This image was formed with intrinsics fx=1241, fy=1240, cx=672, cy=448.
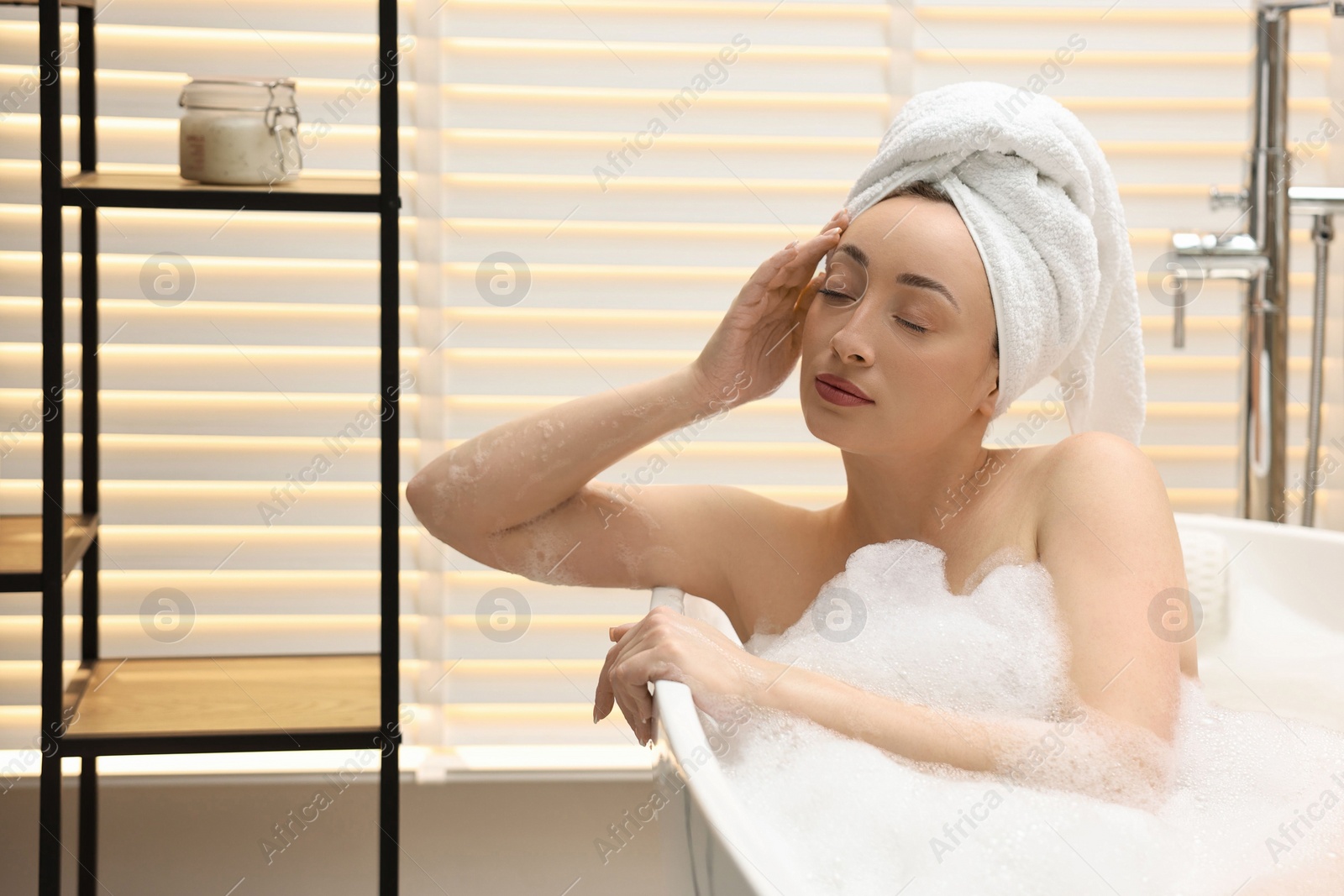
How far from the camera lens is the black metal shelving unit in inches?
61.1

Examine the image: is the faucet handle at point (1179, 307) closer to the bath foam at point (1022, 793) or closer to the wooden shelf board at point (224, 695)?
the bath foam at point (1022, 793)

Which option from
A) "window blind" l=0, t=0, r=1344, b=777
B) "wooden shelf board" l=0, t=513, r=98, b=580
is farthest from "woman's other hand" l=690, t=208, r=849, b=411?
"wooden shelf board" l=0, t=513, r=98, b=580

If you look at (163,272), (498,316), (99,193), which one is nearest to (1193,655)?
(498,316)

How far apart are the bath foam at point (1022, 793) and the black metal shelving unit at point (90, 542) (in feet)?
2.13

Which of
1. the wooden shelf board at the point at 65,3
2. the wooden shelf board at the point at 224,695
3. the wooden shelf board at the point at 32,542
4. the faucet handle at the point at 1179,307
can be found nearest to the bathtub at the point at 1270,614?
the faucet handle at the point at 1179,307

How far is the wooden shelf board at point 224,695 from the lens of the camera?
1.66m

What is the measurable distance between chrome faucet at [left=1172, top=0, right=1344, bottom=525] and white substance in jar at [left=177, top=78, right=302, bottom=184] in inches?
52.6

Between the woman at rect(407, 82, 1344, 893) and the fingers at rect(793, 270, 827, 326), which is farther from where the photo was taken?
the fingers at rect(793, 270, 827, 326)

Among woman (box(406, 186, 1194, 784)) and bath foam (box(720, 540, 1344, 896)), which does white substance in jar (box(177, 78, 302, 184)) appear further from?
bath foam (box(720, 540, 1344, 896))

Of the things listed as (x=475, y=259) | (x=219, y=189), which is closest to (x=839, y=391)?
(x=219, y=189)

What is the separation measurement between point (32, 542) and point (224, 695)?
344 millimetres

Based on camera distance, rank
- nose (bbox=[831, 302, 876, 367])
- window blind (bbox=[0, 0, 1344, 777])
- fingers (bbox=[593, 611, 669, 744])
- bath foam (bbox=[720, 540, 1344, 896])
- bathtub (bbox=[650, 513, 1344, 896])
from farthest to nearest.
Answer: window blind (bbox=[0, 0, 1344, 777])
bathtub (bbox=[650, 513, 1344, 896])
nose (bbox=[831, 302, 876, 367])
fingers (bbox=[593, 611, 669, 744])
bath foam (bbox=[720, 540, 1344, 896])

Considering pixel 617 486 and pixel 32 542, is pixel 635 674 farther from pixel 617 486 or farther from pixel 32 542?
pixel 32 542

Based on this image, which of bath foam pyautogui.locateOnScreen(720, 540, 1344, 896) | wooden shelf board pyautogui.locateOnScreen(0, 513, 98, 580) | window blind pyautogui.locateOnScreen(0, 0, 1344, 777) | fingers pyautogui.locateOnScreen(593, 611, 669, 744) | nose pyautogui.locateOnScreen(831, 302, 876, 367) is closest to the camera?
bath foam pyautogui.locateOnScreen(720, 540, 1344, 896)
